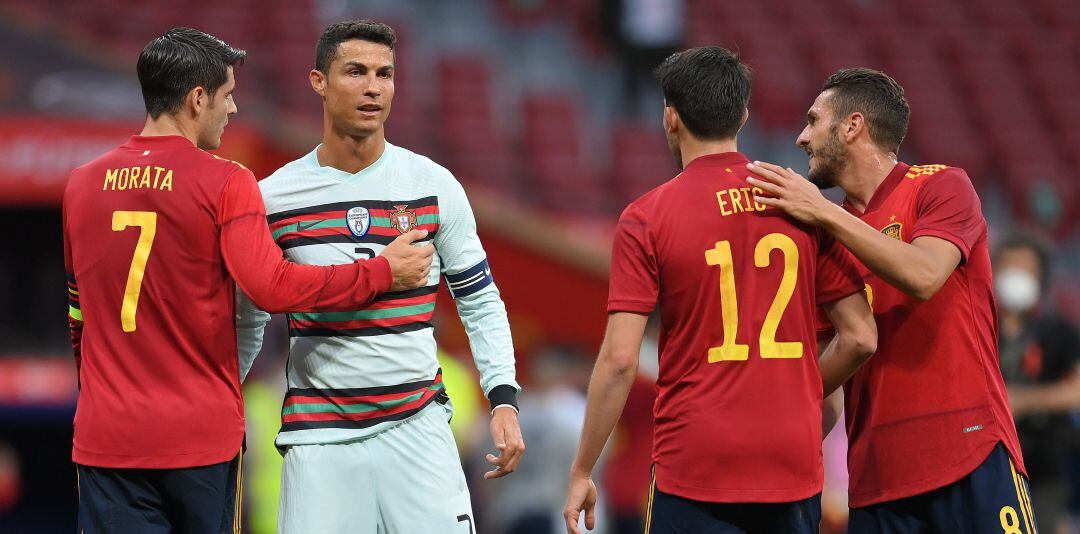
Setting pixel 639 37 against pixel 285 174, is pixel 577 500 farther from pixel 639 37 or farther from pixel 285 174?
pixel 639 37

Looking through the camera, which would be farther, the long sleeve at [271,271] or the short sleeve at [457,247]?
the short sleeve at [457,247]

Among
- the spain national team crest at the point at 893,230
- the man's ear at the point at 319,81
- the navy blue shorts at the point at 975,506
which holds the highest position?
the man's ear at the point at 319,81

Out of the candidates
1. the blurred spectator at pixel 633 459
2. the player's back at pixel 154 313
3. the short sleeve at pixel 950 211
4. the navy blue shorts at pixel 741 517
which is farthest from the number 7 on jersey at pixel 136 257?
the blurred spectator at pixel 633 459

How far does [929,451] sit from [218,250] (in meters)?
2.26

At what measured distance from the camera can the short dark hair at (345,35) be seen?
13.4 ft

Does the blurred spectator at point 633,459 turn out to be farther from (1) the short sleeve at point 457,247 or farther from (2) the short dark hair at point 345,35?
(2) the short dark hair at point 345,35

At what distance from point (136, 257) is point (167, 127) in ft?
1.49

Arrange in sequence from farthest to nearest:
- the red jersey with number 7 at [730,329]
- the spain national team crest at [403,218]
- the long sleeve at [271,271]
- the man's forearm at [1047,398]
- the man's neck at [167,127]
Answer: the man's forearm at [1047,398] < the spain national team crest at [403,218] < the man's neck at [167,127] < the long sleeve at [271,271] < the red jersey with number 7 at [730,329]

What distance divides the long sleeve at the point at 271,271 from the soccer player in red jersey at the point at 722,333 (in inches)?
30.5

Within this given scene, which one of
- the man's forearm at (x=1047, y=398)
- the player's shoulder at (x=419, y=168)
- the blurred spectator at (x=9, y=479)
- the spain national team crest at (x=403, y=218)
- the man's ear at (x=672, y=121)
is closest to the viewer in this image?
the man's ear at (x=672, y=121)

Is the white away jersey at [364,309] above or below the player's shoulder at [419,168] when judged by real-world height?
below

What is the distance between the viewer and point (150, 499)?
3760 mm

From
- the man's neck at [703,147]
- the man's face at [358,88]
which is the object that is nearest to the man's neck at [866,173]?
the man's neck at [703,147]

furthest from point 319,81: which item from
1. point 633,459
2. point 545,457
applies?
point 633,459
